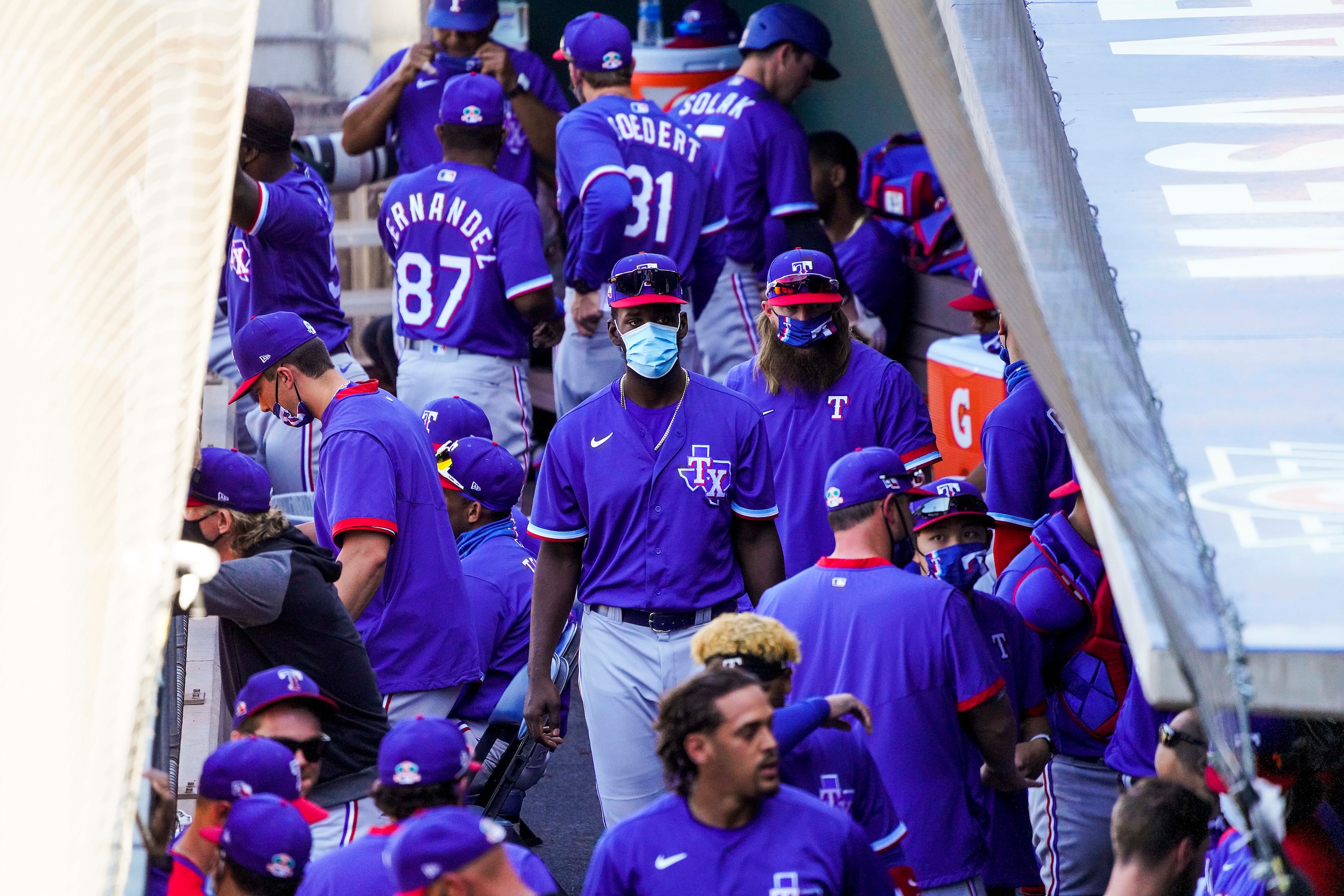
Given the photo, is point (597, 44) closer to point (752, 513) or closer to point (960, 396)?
point (960, 396)

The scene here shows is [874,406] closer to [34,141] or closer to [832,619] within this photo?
[832,619]

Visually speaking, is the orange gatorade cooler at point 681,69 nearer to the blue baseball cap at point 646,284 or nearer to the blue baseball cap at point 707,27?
the blue baseball cap at point 707,27

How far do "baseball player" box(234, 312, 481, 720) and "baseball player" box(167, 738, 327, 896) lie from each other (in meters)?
1.16

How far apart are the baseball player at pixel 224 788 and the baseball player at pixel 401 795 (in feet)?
0.89

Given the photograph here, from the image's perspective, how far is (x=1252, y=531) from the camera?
2.83 metres

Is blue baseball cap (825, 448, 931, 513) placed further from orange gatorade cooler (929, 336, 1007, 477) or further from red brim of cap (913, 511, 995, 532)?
orange gatorade cooler (929, 336, 1007, 477)

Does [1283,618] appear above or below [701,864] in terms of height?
above

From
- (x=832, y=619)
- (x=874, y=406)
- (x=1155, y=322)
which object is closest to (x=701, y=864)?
(x=832, y=619)

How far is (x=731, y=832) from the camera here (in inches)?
130

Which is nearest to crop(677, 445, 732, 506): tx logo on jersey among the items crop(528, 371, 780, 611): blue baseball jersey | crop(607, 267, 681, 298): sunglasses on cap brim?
crop(528, 371, 780, 611): blue baseball jersey

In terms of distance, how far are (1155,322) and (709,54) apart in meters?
6.76

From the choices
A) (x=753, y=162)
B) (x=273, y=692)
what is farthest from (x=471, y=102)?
(x=273, y=692)

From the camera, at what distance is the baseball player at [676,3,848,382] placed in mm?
8133

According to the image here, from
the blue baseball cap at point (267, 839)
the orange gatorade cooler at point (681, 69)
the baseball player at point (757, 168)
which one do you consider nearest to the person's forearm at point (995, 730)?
the blue baseball cap at point (267, 839)
